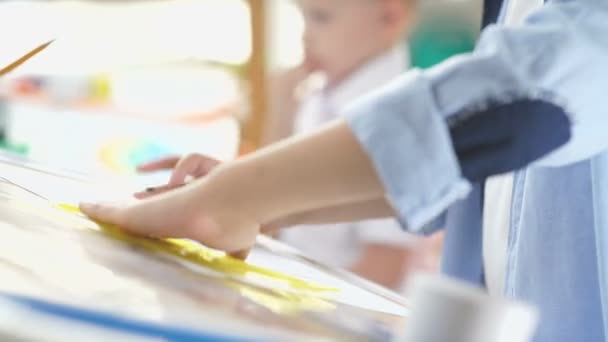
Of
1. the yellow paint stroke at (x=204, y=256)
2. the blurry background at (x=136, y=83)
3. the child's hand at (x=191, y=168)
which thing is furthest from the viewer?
the blurry background at (x=136, y=83)

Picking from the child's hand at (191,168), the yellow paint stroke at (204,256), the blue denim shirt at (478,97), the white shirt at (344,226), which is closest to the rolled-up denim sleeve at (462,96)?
the blue denim shirt at (478,97)

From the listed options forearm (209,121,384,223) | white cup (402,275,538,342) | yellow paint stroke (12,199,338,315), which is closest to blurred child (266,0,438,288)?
yellow paint stroke (12,199,338,315)

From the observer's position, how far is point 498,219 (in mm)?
530

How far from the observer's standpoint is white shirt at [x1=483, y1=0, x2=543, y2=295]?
517mm

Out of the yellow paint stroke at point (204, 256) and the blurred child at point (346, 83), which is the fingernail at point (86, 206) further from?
the blurred child at point (346, 83)

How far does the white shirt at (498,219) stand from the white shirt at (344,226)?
79 centimetres

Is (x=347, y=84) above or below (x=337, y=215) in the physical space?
above

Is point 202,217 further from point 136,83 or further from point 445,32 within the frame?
point 136,83

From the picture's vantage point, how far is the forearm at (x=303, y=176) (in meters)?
0.31

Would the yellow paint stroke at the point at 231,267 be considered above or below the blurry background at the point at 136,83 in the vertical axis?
below

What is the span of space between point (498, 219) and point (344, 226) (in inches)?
36.4

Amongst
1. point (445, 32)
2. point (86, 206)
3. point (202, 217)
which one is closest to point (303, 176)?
point (202, 217)

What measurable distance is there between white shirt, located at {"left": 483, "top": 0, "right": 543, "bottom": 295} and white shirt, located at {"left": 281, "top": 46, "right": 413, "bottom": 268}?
795 millimetres

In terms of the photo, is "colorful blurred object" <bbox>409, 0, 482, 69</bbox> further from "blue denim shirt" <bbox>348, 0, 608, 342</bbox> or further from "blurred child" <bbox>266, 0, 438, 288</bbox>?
"blue denim shirt" <bbox>348, 0, 608, 342</bbox>
